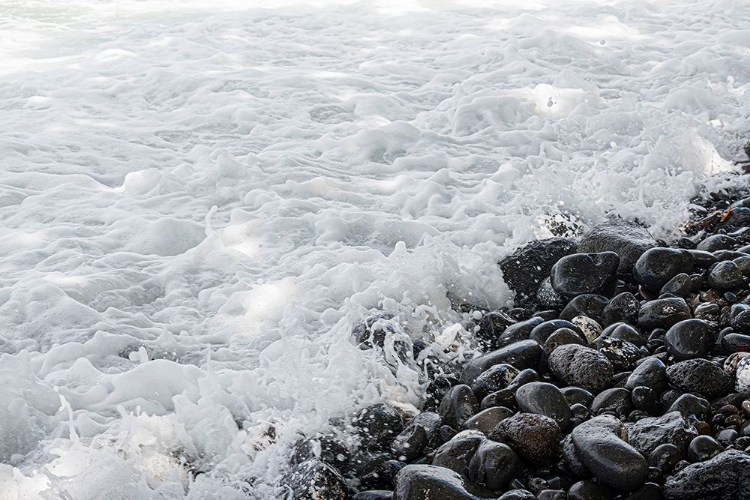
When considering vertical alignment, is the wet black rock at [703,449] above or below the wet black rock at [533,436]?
above

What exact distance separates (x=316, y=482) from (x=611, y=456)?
107 cm

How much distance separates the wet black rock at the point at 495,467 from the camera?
2.61 m

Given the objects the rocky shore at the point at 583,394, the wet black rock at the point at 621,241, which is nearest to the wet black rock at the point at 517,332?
the rocky shore at the point at 583,394

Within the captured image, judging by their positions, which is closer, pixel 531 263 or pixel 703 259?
pixel 703 259

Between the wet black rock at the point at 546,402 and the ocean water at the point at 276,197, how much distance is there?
538 millimetres

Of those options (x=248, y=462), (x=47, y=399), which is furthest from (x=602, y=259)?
(x=47, y=399)

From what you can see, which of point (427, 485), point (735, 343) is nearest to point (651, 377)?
point (735, 343)

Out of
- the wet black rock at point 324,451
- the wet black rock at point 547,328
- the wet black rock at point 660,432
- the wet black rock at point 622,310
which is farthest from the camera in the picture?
the wet black rock at point 622,310

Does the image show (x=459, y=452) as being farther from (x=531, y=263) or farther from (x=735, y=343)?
(x=531, y=263)

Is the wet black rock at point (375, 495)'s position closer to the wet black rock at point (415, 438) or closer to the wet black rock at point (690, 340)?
the wet black rock at point (415, 438)

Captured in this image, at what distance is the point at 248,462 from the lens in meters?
2.87

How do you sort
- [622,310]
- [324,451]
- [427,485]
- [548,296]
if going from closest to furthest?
[427,485]
[324,451]
[622,310]
[548,296]

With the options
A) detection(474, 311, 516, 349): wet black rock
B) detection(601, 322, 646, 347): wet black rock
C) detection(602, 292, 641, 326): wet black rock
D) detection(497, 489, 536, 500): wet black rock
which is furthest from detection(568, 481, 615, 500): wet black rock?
detection(602, 292, 641, 326): wet black rock

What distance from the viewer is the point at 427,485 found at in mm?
2455
